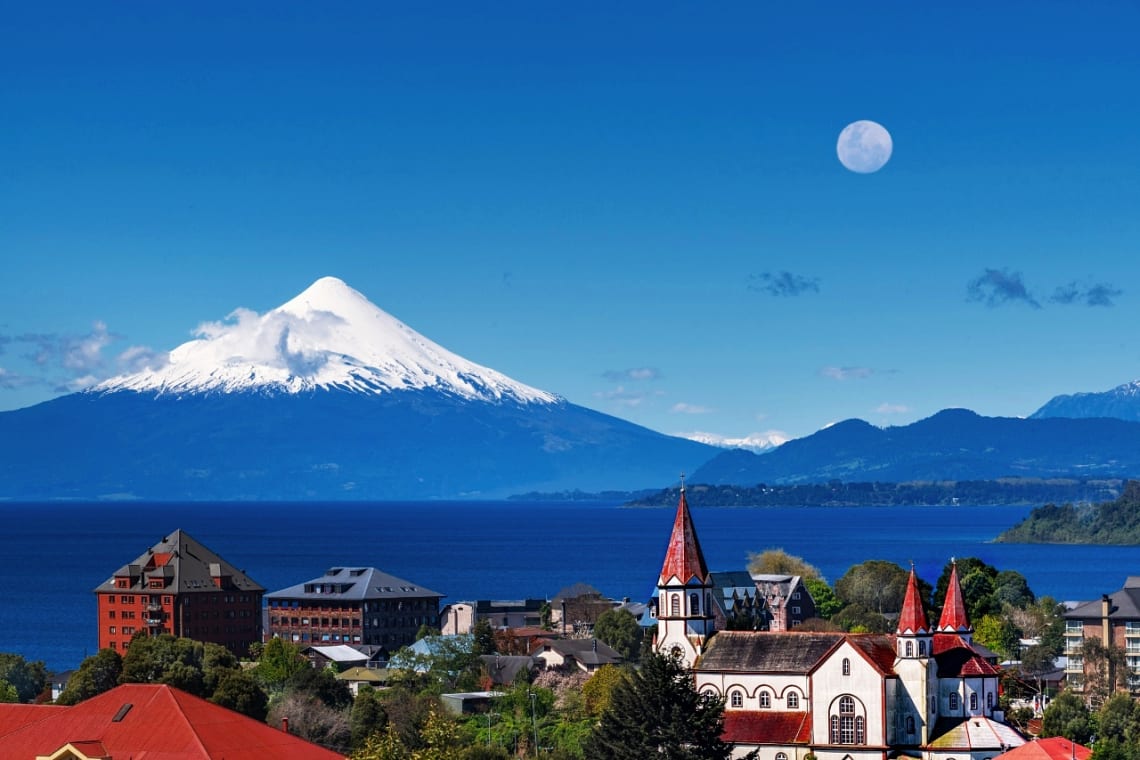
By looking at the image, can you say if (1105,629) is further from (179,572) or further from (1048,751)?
(179,572)

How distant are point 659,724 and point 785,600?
236 feet

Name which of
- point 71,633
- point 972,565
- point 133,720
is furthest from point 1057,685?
point 71,633

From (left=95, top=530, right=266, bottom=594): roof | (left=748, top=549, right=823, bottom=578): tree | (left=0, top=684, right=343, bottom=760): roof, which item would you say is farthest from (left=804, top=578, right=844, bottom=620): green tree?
(left=0, top=684, right=343, bottom=760): roof

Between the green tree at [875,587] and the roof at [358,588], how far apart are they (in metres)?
30.6

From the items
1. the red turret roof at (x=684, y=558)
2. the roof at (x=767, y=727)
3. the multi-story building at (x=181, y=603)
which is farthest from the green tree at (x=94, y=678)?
the multi-story building at (x=181, y=603)

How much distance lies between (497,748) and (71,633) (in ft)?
320

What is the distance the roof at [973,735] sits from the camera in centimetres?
7312

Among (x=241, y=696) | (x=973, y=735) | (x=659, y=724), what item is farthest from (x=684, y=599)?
(x=241, y=696)

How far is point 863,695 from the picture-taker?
7438 centimetres

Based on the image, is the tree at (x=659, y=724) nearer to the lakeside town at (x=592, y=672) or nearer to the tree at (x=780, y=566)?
the lakeside town at (x=592, y=672)

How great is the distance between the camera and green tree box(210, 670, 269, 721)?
77938 mm

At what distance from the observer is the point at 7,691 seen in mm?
88812

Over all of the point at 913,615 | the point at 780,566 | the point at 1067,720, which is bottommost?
the point at 1067,720

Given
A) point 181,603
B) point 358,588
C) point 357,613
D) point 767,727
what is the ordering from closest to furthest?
point 767,727 < point 181,603 < point 357,613 < point 358,588
